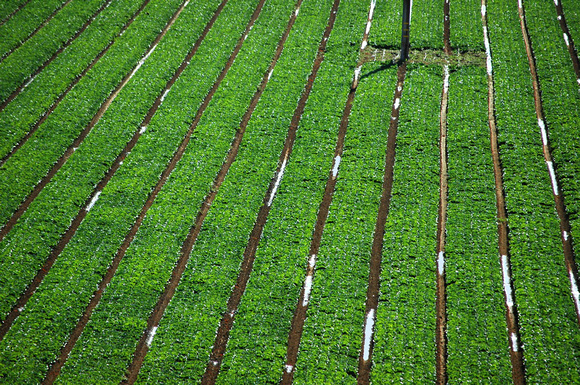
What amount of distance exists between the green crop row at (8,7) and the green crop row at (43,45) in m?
3.82

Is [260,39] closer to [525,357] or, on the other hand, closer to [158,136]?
[158,136]

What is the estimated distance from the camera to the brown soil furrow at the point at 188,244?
65.3ft

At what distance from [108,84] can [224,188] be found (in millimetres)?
12671

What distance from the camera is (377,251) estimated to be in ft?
74.7

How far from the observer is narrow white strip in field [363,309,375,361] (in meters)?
19.6

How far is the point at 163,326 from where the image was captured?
67.0ft

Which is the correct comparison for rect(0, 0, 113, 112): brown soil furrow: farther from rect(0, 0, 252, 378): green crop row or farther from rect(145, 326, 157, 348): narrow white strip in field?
rect(145, 326, 157, 348): narrow white strip in field

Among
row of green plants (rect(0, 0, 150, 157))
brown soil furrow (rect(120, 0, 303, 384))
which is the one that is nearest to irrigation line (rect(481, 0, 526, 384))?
→ brown soil furrow (rect(120, 0, 303, 384))

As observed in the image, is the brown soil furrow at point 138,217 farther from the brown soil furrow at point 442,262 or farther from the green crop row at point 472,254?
the green crop row at point 472,254

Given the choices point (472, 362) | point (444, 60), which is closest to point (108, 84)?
point (444, 60)

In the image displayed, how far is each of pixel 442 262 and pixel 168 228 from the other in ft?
47.6

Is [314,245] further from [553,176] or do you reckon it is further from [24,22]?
[24,22]

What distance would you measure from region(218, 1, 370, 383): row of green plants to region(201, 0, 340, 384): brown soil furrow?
0.38 meters

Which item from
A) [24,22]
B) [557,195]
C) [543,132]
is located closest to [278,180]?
[557,195]
